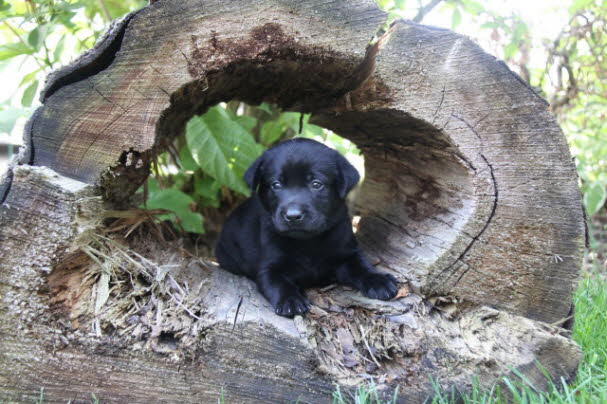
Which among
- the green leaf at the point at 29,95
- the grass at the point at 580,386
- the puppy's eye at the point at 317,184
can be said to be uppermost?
the green leaf at the point at 29,95

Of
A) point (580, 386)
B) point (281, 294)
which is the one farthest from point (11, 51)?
point (580, 386)

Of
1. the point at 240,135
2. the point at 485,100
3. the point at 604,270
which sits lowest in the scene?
the point at 604,270

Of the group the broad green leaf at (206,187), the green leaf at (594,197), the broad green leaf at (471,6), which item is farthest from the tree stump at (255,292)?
the green leaf at (594,197)

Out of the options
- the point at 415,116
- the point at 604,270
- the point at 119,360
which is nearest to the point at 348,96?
the point at 415,116

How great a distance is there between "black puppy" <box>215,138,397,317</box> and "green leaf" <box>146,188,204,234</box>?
0.55 meters

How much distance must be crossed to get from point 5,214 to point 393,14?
2531 millimetres

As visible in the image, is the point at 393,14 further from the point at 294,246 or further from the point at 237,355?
the point at 237,355

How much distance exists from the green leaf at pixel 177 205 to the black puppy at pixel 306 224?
0.55 metres

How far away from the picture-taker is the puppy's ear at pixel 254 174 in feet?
9.20

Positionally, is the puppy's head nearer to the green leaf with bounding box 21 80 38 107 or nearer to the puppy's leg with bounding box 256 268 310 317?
the puppy's leg with bounding box 256 268 310 317

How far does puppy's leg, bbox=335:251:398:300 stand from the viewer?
2.50m

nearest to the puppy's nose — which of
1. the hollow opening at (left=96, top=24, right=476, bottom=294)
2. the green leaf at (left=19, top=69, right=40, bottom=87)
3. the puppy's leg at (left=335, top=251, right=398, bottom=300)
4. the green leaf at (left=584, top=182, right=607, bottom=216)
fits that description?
the puppy's leg at (left=335, top=251, right=398, bottom=300)

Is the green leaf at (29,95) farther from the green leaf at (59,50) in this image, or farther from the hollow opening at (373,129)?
the hollow opening at (373,129)

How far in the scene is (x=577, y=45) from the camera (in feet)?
15.6
